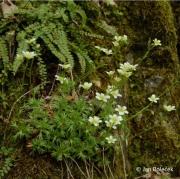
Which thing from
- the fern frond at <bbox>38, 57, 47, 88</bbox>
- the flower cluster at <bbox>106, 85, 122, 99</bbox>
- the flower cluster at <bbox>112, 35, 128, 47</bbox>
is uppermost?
the flower cluster at <bbox>112, 35, 128, 47</bbox>

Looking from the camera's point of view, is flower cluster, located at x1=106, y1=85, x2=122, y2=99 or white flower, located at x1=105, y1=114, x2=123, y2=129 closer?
white flower, located at x1=105, y1=114, x2=123, y2=129

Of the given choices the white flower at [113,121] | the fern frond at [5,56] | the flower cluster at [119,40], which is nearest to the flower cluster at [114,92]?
the white flower at [113,121]

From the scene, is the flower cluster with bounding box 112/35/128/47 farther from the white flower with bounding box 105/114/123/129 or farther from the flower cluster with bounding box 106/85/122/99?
the white flower with bounding box 105/114/123/129

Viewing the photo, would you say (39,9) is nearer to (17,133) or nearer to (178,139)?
(17,133)

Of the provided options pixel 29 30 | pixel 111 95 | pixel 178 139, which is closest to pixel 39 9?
pixel 29 30

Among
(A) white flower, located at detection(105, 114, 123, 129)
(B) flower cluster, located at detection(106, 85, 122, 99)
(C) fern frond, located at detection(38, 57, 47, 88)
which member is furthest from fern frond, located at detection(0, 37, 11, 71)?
(A) white flower, located at detection(105, 114, 123, 129)

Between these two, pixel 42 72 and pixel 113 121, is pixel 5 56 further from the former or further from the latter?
pixel 113 121

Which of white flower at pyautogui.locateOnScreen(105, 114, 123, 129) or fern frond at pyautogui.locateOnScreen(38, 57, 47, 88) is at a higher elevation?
fern frond at pyautogui.locateOnScreen(38, 57, 47, 88)

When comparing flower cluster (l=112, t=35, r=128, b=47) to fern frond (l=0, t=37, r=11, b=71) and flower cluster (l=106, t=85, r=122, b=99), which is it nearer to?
flower cluster (l=106, t=85, r=122, b=99)

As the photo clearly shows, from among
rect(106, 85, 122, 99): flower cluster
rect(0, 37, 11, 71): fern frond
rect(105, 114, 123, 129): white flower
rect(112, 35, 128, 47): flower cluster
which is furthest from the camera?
rect(0, 37, 11, 71): fern frond

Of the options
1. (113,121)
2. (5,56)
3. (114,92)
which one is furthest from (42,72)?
(113,121)

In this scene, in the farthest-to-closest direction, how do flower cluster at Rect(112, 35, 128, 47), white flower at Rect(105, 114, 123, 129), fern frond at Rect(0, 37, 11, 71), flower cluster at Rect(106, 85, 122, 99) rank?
fern frond at Rect(0, 37, 11, 71), flower cluster at Rect(112, 35, 128, 47), flower cluster at Rect(106, 85, 122, 99), white flower at Rect(105, 114, 123, 129)

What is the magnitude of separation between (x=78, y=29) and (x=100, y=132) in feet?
3.68

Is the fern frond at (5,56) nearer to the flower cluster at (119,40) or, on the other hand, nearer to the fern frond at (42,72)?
the fern frond at (42,72)
